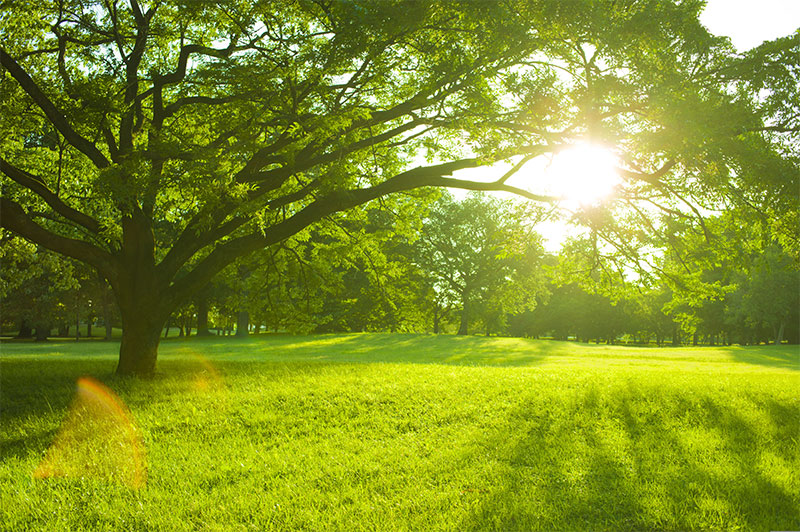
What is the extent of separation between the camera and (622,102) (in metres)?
8.78

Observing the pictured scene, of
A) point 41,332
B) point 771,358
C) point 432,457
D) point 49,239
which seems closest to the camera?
point 432,457

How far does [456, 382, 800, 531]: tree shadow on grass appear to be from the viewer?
188 inches

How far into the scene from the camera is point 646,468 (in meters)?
6.04

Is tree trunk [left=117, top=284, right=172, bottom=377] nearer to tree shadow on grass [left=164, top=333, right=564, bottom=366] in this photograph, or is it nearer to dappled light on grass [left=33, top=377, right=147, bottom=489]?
dappled light on grass [left=33, top=377, right=147, bottom=489]

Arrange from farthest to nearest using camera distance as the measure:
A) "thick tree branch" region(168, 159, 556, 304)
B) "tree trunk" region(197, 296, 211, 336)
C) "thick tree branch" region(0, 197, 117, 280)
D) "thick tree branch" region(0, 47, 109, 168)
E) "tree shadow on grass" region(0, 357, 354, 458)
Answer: "tree trunk" region(197, 296, 211, 336)
"thick tree branch" region(168, 159, 556, 304)
"thick tree branch" region(0, 197, 117, 280)
"thick tree branch" region(0, 47, 109, 168)
"tree shadow on grass" region(0, 357, 354, 458)

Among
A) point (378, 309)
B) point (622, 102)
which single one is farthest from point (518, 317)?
point (622, 102)

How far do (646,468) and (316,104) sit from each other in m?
9.08

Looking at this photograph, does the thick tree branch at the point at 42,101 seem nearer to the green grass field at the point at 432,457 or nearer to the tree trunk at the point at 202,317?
the green grass field at the point at 432,457

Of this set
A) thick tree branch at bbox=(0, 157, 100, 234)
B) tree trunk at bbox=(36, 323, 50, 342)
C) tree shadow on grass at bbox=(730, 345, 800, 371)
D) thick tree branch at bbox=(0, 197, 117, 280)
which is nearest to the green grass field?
thick tree branch at bbox=(0, 197, 117, 280)

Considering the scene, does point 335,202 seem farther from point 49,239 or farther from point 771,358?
point 771,358

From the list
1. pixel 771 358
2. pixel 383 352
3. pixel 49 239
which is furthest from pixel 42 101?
pixel 771 358

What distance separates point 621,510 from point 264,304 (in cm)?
1264

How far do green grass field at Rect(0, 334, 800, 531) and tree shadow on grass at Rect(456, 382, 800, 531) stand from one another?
24 millimetres

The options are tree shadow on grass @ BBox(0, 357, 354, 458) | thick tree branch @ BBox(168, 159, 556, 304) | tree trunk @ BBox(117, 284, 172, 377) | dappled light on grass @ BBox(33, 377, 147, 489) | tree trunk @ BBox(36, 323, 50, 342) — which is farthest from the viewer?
tree trunk @ BBox(36, 323, 50, 342)
